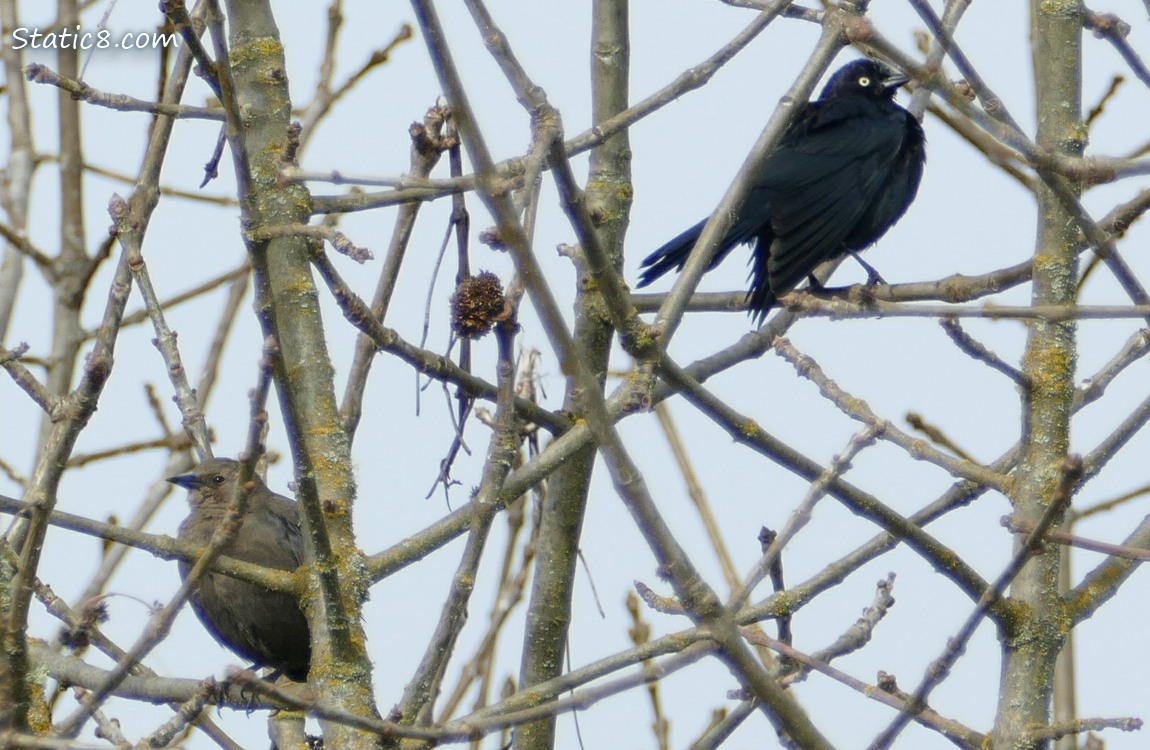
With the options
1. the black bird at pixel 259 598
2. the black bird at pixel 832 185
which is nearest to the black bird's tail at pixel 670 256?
the black bird at pixel 832 185

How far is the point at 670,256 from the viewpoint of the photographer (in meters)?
5.23

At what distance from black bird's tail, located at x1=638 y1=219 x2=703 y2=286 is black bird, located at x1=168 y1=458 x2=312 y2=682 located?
5.22ft

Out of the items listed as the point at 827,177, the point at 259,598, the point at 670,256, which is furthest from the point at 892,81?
the point at 259,598

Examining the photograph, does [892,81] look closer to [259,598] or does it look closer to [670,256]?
[670,256]

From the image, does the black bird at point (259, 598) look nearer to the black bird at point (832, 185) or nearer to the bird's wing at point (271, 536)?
the bird's wing at point (271, 536)

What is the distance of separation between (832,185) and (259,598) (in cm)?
285

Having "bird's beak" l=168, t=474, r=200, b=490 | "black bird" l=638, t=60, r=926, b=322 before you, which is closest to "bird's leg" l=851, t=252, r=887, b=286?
"black bird" l=638, t=60, r=926, b=322

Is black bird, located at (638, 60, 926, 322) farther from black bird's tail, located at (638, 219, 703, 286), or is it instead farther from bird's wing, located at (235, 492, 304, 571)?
bird's wing, located at (235, 492, 304, 571)

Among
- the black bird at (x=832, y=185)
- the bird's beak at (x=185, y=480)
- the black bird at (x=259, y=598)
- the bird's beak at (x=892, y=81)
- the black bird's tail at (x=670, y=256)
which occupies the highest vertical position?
the bird's beak at (x=892, y=81)

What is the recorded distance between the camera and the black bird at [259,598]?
4.60 metres

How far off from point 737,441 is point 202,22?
176 cm

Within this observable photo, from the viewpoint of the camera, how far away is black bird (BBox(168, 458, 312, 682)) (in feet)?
15.1

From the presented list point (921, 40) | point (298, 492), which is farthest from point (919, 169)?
point (298, 492)

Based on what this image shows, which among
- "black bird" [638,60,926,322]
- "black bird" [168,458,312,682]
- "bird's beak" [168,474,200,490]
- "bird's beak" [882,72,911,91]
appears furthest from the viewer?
"bird's beak" [882,72,911,91]
